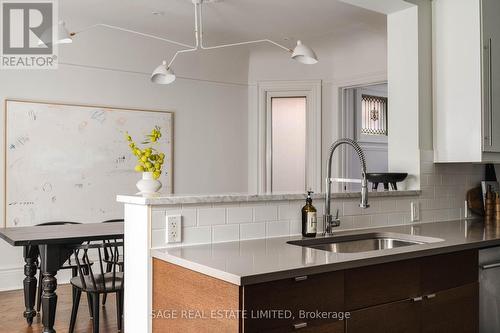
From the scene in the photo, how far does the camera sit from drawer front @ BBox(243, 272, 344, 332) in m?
1.49

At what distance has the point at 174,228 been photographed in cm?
194

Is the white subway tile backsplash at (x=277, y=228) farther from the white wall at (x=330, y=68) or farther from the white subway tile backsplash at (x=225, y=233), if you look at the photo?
the white wall at (x=330, y=68)

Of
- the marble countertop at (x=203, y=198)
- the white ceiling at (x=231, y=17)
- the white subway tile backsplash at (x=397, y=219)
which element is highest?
the white ceiling at (x=231, y=17)

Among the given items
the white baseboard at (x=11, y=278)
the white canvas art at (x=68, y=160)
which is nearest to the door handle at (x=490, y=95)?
the white canvas art at (x=68, y=160)

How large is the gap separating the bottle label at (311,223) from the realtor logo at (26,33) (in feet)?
10.3

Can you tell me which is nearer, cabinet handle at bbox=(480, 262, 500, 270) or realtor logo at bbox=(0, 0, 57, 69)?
cabinet handle at bbox=(480, 262, 500, 270)

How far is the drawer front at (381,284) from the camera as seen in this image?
175 cm

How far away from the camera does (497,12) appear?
2977 mm

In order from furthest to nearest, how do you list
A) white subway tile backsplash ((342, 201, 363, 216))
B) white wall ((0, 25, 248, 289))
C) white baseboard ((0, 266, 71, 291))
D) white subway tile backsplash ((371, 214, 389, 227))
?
white wall ((0, 25, 248, 289))
white baseboard ((0, 266, 71, 291))
white subway tile backsplash ((371, 214, 389, 227))
white subway tile backsplash ((342, 201, 363, 216))

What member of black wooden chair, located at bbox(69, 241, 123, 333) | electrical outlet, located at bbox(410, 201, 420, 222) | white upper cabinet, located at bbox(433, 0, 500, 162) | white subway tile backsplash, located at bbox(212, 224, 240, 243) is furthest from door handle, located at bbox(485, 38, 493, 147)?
black wooden chair, located at bbox(69, 241, 123, 333)

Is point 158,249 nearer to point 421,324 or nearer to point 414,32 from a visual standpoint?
point 421,324

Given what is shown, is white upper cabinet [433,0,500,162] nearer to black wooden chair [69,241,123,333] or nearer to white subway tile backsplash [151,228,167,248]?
white subway tile backsplash [151,228,167,248]

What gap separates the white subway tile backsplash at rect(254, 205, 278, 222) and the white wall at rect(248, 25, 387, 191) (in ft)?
10.7

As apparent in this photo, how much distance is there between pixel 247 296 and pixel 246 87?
15.6ft
